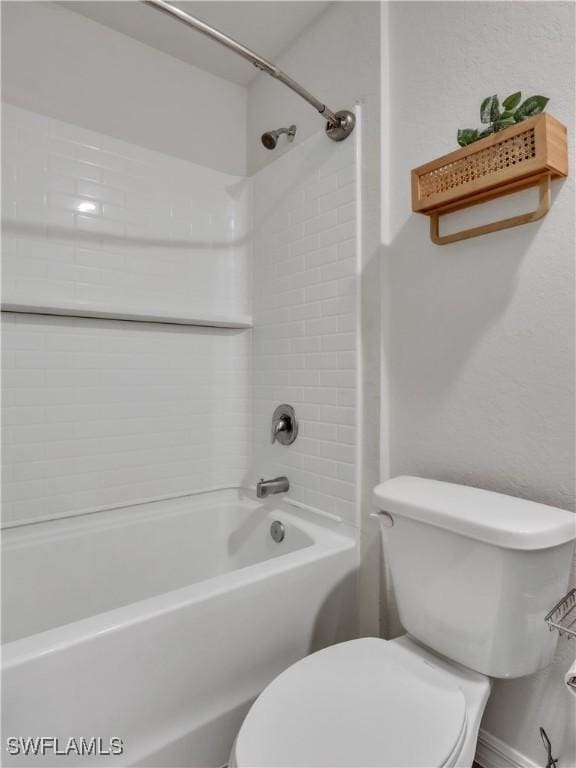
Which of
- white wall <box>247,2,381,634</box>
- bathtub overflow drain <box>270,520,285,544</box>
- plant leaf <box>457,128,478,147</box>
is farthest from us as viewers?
bathtub overflow drain <box>270,520,285,544</box>

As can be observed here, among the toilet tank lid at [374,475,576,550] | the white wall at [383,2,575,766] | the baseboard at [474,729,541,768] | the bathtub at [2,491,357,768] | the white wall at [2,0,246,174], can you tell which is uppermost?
the white wall at [2,0,246,174]

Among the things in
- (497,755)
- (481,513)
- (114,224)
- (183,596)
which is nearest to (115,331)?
(114,224)

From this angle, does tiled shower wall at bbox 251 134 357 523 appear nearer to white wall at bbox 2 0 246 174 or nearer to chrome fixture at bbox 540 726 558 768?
white wall at bbox 2 0 246 174

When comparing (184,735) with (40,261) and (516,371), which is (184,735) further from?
(40,261)

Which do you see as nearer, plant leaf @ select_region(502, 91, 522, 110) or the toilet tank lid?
the toilet tank lid

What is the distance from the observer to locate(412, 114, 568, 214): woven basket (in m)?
0.97

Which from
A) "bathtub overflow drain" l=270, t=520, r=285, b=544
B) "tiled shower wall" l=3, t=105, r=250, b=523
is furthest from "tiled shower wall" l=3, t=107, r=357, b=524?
"bathtub overflow drain" l=270, t=520, r=285, b=544

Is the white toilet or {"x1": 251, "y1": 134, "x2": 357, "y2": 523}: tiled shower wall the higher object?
{"x1": 251, "y1": 134, "x2": 357, "y2": 523}: tiled shower wall

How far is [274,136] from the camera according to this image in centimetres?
177

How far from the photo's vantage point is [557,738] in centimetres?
105

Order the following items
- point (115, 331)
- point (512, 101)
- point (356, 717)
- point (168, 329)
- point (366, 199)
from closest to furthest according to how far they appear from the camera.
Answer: point (356, 717) → point (512, 101) → point (366, 199) → point (115, 331) → point (168, 329)

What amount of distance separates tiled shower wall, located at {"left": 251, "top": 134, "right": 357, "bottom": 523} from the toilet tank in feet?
1.49

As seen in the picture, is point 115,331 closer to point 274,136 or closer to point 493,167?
point 274,136

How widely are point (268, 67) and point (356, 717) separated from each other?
1.65m
